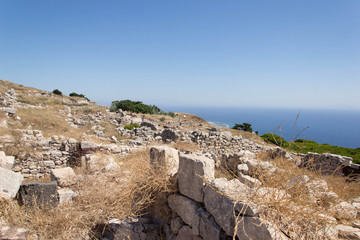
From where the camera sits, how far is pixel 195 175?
3250 mm

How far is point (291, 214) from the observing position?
220 centimetres

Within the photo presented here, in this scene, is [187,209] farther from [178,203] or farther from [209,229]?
[209,229]

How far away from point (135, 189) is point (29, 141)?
6.88m

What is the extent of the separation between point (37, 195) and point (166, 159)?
323 centimetres

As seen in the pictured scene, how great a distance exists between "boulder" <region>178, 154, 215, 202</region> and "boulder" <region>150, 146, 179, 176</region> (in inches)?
18.4

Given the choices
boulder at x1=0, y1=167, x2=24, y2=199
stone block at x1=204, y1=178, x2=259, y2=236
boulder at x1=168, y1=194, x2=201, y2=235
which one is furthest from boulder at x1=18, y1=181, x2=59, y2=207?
stone block at x1=204, y1=178, x2=259, y2=236

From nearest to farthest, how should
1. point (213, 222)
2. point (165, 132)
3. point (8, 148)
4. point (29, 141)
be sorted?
point (213, 222) → point (8, 148) → point (29, 141) → point (165, 132)

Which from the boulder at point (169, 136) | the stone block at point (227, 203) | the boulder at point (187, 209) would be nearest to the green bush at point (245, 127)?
the boulder at point (169, 136)

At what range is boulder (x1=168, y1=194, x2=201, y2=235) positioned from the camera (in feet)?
10.3

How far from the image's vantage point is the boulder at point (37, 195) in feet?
14.7

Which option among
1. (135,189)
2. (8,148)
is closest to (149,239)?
(135,189)

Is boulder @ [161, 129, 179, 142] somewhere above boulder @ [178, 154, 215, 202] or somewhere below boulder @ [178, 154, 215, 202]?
below

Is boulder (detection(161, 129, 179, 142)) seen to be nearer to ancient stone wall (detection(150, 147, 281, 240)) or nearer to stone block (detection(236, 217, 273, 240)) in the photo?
ancient stone wall (detection(150, 147, 281, 240))

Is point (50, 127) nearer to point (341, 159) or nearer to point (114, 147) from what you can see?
point (114, 147)
